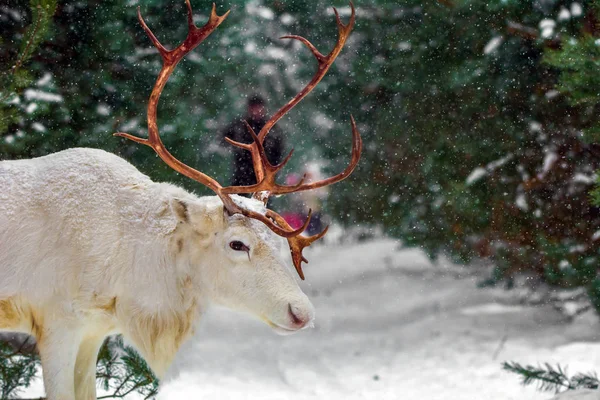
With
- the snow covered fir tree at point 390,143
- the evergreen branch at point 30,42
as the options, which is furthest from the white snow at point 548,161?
the evergreen branch at point 30,42

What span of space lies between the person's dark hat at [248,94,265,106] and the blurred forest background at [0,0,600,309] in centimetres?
6

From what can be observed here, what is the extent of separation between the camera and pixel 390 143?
→ 5.92 m

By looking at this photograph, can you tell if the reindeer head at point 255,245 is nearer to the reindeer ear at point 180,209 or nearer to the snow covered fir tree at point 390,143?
the reindeer ear at point 180,209

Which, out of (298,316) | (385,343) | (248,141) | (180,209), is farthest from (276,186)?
(385,343)

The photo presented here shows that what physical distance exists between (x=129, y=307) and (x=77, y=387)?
414mm

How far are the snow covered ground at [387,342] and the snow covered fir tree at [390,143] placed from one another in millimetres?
25

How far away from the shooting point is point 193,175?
2.64 meters

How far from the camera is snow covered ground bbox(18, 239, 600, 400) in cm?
523

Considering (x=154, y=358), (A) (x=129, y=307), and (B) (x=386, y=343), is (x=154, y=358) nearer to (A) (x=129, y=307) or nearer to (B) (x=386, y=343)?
(A) (x=129, y=307)

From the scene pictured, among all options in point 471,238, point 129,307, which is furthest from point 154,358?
point 471,238

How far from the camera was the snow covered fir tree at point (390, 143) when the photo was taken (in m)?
4.48

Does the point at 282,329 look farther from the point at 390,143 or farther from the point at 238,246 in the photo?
the point at 390,143

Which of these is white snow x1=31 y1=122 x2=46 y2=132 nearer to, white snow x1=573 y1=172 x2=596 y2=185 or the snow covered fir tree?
the snow covered fir tree

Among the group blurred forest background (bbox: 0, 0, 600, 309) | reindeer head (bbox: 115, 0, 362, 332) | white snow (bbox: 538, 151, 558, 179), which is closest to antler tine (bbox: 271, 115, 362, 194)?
reindeer head (bbox: 115, 0, 362, 332)
